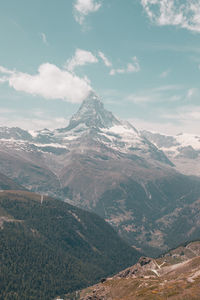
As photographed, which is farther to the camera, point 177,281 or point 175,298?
point 177,281

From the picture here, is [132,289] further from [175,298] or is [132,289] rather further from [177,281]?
[175,298]

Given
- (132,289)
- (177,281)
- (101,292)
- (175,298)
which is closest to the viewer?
(175,298)

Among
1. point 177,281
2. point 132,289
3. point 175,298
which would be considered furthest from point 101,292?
point 175,298

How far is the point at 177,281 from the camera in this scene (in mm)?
161375

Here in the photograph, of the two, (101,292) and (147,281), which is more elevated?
(147,281)

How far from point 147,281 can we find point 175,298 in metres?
43.8

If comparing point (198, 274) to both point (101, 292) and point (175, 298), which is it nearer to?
point (175, 298)

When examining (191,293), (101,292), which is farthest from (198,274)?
(101,292)

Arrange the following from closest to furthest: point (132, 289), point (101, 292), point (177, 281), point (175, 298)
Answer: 1. point (175, 298)
2. point (177, 281)
3. point (132, 289)
4. point (101, 292)

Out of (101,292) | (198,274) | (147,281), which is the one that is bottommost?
(101,292)

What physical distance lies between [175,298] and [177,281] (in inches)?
942

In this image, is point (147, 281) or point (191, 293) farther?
point (147, 281)

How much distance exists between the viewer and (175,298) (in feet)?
454

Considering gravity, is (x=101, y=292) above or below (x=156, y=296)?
below
